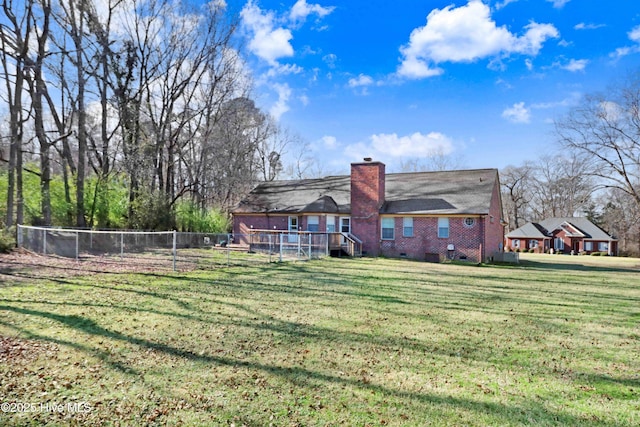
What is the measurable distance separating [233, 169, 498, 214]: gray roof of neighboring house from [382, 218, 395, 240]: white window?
1.83 feet

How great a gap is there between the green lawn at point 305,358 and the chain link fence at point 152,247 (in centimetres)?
520

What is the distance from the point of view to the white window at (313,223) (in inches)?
917

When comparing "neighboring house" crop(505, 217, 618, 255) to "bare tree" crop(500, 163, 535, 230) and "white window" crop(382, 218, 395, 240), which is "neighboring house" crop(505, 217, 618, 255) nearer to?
"bare tree" crop(500, 163, 535, 230)

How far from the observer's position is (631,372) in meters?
4.77

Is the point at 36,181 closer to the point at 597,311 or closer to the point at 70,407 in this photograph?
the point at 70,407

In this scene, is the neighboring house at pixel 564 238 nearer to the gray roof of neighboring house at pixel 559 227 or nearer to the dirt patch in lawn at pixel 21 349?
the gray roof of neighboring house at pixel 559 227

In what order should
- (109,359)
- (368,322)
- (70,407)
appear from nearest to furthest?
(70,407)
(109,359)
(368,322)

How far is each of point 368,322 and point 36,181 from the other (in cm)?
2270

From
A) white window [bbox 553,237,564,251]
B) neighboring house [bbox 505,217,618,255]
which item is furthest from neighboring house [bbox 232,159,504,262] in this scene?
white window [bbox 553,237,564,251]

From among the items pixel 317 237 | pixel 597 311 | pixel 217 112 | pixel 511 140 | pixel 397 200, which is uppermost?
pixel 217 112

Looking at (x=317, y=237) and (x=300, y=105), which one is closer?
(x=317, y=237)

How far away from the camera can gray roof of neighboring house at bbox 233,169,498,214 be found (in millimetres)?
22000

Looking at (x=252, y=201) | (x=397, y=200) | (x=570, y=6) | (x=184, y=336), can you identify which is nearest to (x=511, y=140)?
(x=397, y=200)

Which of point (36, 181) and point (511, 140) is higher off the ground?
point (511, 140)
